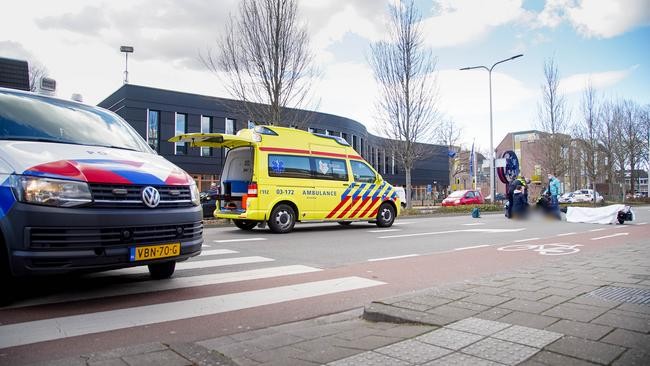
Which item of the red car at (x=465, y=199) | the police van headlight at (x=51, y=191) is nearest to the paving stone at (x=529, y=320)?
the police van headlight at (x=51, y=191)

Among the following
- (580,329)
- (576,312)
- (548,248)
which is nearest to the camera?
(580,329)

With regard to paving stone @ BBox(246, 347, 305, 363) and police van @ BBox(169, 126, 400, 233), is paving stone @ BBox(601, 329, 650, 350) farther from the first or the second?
police van @ BBox(169, 126, 400, 233)

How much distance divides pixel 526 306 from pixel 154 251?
3.46 meters

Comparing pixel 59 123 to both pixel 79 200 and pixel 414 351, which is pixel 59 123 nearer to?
pixel 79 200

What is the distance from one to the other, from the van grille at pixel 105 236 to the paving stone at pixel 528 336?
10.4ft

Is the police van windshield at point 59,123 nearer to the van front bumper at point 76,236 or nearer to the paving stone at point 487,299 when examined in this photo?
the van front bumper at point 76,236

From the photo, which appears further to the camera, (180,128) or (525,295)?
(180,128)

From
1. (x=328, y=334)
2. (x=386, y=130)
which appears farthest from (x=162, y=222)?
(x=386, y=130)

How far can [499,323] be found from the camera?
3562 millimetres

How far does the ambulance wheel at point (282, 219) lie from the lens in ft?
38.9

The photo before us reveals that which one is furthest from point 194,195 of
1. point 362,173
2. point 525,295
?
point 362,173

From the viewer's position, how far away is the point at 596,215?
54.7ft

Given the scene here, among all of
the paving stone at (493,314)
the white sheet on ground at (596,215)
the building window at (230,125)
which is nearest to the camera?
the paving stone at (493,314)

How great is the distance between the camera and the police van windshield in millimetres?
4809
